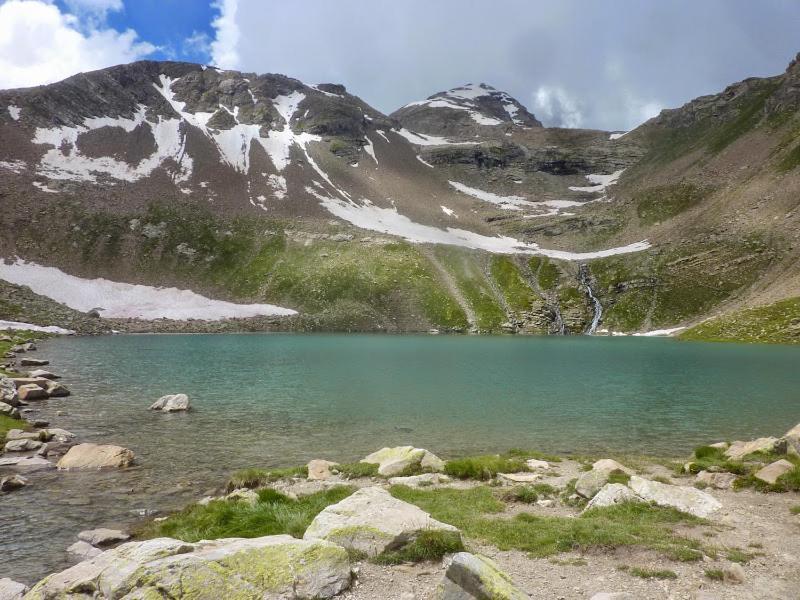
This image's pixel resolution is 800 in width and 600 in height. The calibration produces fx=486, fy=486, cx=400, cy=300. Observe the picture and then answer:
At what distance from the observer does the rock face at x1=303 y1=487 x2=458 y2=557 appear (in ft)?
34.8

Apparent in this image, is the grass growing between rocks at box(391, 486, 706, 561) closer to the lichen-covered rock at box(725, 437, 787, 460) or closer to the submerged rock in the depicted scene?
the submerged rock

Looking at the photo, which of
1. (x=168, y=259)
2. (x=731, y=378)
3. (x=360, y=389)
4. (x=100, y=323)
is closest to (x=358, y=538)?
(x=360, y=389)

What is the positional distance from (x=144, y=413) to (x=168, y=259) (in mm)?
114166

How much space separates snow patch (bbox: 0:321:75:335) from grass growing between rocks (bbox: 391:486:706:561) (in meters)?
90.5

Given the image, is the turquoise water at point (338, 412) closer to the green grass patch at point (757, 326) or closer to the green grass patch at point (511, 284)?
the green grass patch at point (757, 326)

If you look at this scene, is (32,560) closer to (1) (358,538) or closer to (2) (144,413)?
(1) (358,538)

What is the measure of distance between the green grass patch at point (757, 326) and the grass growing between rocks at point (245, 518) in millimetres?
101218

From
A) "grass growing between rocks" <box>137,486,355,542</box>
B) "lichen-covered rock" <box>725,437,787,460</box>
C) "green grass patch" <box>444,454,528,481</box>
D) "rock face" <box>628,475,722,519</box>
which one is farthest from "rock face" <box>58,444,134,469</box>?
"lichen-covered rock" <box>725,437,787,460</box>

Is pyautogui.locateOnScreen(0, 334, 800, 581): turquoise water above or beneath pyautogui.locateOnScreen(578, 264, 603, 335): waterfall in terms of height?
beneath

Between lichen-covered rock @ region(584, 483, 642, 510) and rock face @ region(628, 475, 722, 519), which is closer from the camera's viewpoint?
rock face @ region(628, 475, 722, 519)

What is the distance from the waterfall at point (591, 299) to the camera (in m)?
125

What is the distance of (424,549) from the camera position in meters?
10.5

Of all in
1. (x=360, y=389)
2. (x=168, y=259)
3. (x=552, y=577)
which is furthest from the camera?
(x=168, y=259)

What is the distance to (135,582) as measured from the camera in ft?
24.3
